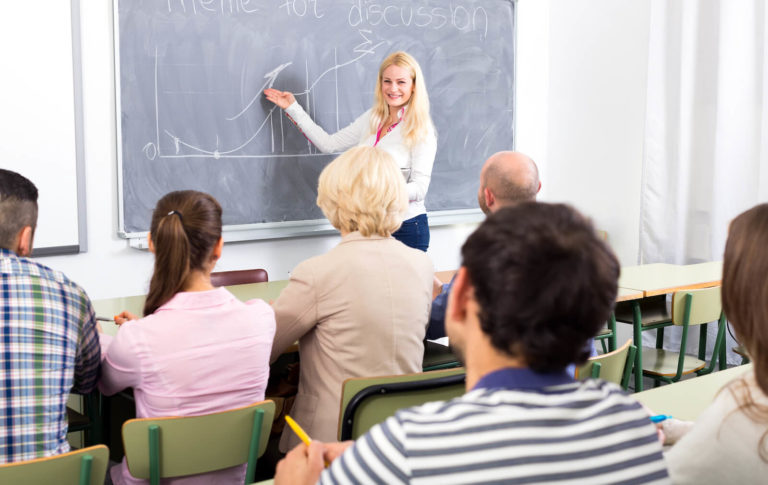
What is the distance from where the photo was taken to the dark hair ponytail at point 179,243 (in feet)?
6.50

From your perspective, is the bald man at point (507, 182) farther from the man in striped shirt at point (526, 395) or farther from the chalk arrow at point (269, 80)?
the chalk arrow at point (269, 80)

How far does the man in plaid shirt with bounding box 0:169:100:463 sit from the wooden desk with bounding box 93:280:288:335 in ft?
2.75

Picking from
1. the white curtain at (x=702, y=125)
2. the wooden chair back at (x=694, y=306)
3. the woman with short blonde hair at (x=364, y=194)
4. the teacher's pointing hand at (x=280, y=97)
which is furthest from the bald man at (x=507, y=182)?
the white curtain at (x=702, y=125)

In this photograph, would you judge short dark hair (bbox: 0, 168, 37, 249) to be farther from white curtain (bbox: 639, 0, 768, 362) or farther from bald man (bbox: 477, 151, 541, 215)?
white curtain (bbox: 639, 0, 768, 362)

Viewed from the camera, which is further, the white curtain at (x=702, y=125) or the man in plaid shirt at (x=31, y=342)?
the white curtain at (x=702, y=125)

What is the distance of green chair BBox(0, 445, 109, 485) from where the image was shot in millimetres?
1492

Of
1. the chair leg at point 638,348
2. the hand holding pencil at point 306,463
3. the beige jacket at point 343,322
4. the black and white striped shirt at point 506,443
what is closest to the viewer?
the black and white striped shirt at point 506,443

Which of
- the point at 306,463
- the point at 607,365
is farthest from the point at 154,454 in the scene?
the point at 607,365

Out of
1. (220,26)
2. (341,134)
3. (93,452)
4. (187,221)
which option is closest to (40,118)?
(220,26)

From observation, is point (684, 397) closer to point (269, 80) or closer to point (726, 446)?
point (726, 446)

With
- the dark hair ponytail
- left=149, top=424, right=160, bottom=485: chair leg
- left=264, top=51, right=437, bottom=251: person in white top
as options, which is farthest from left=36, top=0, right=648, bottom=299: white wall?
left=149, top=424, right=160, bottom=485: chair leg

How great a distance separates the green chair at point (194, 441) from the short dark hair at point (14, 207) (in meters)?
0.54

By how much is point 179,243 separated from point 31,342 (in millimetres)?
414

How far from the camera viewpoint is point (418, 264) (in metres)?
2.33
